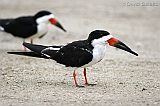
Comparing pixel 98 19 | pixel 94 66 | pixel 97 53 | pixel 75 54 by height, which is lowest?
pixel 98 19

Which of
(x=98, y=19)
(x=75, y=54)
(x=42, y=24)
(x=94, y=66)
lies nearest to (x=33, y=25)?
(x=42, y=24)

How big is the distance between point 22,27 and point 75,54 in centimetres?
415

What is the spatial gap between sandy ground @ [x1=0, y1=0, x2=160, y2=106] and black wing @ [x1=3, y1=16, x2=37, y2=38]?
0.43m

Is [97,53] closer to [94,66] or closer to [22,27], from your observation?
[94,66]

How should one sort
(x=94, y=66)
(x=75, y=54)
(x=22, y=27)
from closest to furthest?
(x=75, y=54), (x=94, y=66), (x=22, y=27)

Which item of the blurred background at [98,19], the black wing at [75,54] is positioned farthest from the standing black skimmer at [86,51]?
the blurred background at [98,19]

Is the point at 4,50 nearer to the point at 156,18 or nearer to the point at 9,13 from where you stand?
the point at 9,13

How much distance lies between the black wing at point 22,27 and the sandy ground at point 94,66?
43cm

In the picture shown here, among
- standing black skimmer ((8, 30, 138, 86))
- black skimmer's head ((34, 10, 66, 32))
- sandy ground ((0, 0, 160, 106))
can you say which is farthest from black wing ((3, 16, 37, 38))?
standing black skimmer ((8, 30, 138, 86))

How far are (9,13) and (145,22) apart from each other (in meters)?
4.27

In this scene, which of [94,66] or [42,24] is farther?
[42,24]

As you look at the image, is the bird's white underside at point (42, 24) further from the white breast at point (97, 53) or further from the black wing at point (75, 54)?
the white breast at point (97, 53)

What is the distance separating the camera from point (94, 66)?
33.6ft

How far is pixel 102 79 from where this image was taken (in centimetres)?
904
